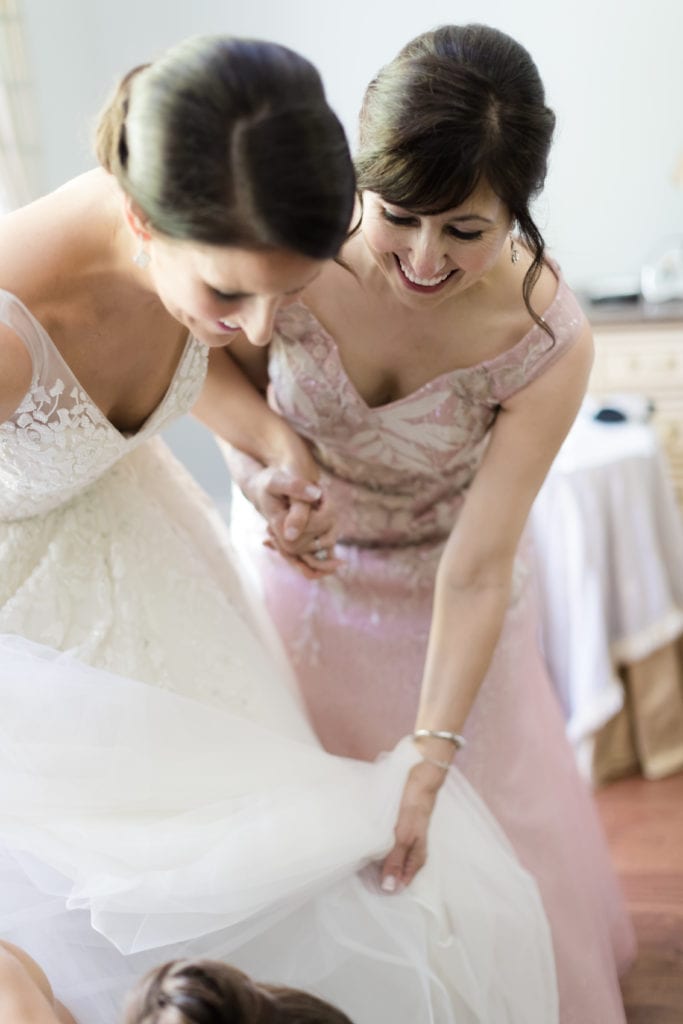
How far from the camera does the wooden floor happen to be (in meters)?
2.05

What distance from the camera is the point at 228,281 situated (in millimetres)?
958

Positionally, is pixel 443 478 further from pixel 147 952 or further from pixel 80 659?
pixel 147 952

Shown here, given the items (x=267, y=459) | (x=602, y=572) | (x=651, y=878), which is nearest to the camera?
(x=267, y=459)

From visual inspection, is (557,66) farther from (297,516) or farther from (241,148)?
(241,148)

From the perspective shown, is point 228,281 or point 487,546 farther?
point 487,546

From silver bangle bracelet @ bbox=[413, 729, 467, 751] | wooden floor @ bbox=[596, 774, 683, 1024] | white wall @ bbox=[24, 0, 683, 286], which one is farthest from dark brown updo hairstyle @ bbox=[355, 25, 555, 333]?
white wall @ bbox=[24, 0, 683, 286]

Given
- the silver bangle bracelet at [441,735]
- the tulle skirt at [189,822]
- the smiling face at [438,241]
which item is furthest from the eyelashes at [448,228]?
the silver bangle bracelet at [441,735]

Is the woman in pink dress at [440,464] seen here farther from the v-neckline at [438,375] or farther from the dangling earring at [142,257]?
the dangling earring at [142,257]

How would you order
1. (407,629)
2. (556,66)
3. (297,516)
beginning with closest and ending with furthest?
(297,516), (407,629), (556,66)

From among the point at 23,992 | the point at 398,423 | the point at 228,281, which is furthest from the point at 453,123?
the point at 23,992

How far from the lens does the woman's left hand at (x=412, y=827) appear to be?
1249mm

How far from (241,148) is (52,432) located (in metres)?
0.41

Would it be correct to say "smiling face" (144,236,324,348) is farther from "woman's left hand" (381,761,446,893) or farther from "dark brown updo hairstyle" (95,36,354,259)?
"woman's left hand" (381,761,446,893)

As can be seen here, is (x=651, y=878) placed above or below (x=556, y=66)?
below
